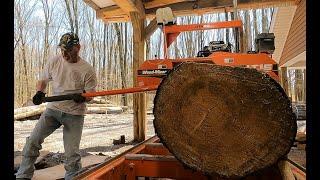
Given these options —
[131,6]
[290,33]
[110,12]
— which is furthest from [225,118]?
[290,33]

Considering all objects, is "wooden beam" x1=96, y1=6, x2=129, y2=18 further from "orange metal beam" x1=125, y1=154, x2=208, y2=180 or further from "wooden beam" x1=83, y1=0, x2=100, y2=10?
"orange metal beam" x1=125, y1=154, x2=208, y2=180

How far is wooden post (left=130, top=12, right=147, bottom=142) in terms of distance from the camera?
367 inches

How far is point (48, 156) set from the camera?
734cm

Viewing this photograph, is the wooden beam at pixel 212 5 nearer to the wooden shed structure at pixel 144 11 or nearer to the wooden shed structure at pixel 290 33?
the wooden shed structure at pixel 144 11

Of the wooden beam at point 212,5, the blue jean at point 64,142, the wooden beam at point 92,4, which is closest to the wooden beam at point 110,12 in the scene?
the wooden beam at point 92,4

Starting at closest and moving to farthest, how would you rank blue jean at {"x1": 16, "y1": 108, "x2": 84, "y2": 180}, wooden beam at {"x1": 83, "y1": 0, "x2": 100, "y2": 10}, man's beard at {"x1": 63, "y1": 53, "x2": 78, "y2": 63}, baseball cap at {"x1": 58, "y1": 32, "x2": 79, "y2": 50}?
blue jean at {"x1": 16, "y1": 108, "x2": 84, "y2": 180} → baseball cap at {"x1": 58, "y1": 32, "x2": 79, "y2": 50} → man's beard at {"x1": 63, "y1": 53, "x2": 78, "y2": 63} → wooden beam at {"x1": 83, "y1": 0, "x2": 100, "y2": 10}

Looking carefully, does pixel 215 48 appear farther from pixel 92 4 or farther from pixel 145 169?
pixel 92 4

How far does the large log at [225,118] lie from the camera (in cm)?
218

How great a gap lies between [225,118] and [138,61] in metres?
7.18

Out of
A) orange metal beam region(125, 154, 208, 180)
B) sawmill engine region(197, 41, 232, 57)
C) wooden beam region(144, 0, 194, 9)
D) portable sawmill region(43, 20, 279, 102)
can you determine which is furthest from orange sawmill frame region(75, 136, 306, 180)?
wooden beam region(144, 0, 194, 9)

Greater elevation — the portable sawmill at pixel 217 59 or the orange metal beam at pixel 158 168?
the portable sawmill at pixel 217 59

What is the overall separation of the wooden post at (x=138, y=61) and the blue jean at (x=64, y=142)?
4619mm

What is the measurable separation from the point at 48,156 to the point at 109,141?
293cm
